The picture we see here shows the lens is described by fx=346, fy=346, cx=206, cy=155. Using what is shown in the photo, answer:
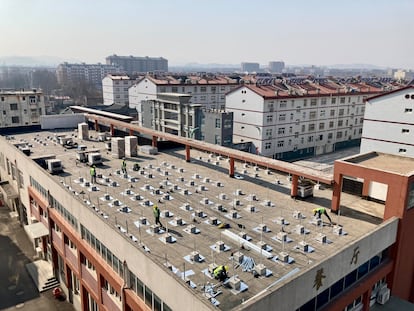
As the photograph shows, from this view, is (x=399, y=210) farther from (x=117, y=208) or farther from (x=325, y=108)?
(x=325, y=108)

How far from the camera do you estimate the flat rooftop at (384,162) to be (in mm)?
25109

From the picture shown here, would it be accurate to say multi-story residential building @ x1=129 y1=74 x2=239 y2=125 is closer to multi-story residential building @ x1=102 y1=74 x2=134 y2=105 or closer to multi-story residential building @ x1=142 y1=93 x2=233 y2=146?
multi-story residential building @ x1=142 y1=93 x2=233 y2=146

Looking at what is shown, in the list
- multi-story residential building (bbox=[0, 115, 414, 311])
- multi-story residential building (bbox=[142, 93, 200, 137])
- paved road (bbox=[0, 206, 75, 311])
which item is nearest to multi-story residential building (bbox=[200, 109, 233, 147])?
multi-story residential building (bbox=[142, 93, 200, 137])

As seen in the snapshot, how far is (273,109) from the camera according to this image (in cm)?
7331

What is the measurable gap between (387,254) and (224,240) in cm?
1097

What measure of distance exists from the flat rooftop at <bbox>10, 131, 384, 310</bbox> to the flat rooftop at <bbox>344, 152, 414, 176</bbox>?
3.08 metres

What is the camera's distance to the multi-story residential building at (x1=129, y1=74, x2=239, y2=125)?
95.4 meters

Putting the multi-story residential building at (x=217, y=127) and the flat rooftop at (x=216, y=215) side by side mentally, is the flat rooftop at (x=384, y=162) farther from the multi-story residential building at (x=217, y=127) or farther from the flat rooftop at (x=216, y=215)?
the multi-story residential building at (x=217, y=127)

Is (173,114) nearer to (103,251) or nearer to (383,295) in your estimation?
(103,251)

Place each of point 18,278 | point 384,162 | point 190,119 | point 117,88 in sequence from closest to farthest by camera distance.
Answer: point 384,162 → point 18,278 → point 190,119 → point 117,88

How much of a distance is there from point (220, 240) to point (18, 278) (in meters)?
24.6

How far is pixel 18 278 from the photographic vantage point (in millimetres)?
34406

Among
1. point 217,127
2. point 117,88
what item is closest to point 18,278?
point 217,127

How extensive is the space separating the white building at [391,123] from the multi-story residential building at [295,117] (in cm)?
1983
